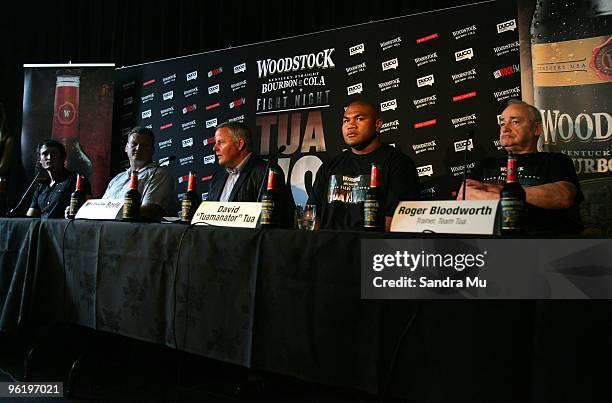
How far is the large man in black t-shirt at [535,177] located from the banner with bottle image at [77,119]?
331 cm

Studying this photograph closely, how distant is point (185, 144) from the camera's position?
4.13 meters

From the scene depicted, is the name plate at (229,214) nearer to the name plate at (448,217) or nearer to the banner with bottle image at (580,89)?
the name plate at (448,217)

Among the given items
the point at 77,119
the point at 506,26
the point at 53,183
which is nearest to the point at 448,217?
the point at 506,26

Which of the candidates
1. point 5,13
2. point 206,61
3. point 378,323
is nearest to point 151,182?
point 206,61

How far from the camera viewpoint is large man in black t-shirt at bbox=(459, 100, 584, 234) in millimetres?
1896

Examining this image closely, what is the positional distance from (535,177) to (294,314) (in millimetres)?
1330

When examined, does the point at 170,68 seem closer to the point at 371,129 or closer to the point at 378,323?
the point at 371,129

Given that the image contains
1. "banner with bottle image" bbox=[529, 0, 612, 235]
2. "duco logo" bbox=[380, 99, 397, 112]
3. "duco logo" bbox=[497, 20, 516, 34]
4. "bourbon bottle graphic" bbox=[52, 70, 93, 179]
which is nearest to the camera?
"banner with bottle image" bbox=[529, 0, 612, 235]

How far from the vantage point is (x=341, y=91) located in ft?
11.1

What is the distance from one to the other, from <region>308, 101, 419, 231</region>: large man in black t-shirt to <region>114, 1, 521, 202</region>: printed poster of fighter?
447 mm

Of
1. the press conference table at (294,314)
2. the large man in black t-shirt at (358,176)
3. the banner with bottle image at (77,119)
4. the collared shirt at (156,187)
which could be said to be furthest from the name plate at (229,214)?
the banner with bottle image at (77,119)

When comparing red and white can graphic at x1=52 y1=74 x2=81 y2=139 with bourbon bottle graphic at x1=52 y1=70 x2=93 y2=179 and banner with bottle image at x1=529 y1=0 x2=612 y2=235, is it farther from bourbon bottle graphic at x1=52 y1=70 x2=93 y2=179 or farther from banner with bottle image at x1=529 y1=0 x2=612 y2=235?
banner with bottle image at x1=529 y1=0 x2=612 y2=235

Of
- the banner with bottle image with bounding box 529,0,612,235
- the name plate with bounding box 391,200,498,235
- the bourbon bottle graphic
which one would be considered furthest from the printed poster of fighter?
the name plate with bounding box 391,200,498,235

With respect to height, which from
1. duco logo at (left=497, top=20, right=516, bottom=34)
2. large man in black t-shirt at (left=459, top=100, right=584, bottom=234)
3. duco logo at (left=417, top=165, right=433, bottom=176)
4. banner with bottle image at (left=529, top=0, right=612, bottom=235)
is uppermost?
duco logo at (left=497, top=20, right=516, bottom=34)
